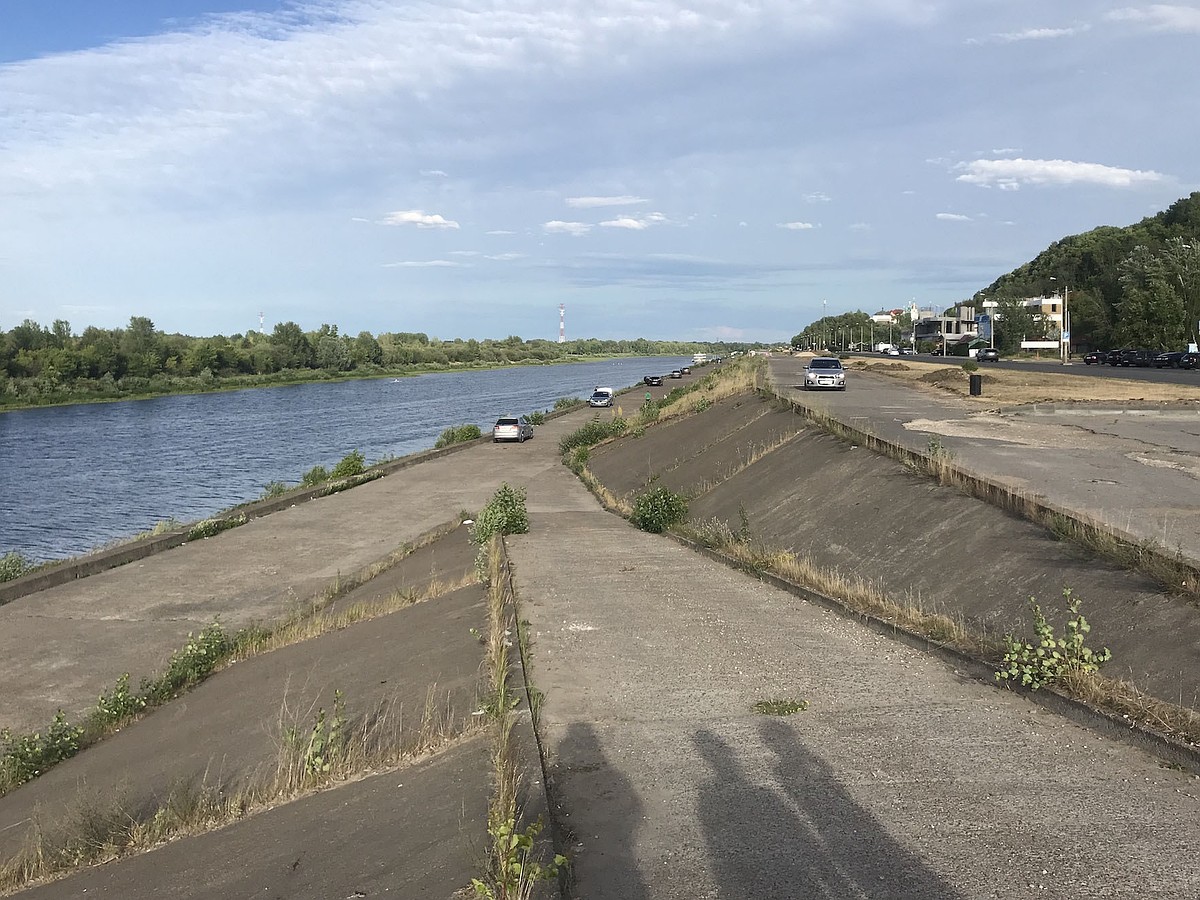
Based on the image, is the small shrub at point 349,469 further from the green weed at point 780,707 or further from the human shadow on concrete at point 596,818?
the human shadow on concrete at point 596,818

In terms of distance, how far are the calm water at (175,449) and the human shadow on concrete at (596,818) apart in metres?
24.9

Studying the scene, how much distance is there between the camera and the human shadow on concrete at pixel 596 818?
4902 mm

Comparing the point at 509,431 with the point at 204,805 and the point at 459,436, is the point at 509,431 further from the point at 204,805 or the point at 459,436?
the point at 204,805

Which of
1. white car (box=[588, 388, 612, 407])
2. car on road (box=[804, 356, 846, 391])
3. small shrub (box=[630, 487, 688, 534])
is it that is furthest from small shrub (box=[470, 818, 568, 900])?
white car (box=[588, 388, 612, 407])

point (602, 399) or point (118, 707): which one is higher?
point (602, 399)

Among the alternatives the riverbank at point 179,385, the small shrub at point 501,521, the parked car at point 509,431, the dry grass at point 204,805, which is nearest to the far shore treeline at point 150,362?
the riverbank at point 179,385

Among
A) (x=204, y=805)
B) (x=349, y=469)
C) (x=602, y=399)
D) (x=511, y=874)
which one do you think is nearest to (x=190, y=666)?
(x=204, y=805)

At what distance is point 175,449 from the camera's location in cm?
5519

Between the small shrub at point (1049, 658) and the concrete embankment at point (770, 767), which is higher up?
the small shrub at point (1049, 658)

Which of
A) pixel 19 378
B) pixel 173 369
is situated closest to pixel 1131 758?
pixel 19 378

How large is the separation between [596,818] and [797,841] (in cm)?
118

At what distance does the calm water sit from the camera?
33.3m

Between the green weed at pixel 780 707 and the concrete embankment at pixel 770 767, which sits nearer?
the concrete embankment at pixel 770 767

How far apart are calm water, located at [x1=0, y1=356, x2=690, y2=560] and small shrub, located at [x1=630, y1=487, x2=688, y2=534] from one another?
17.5m
